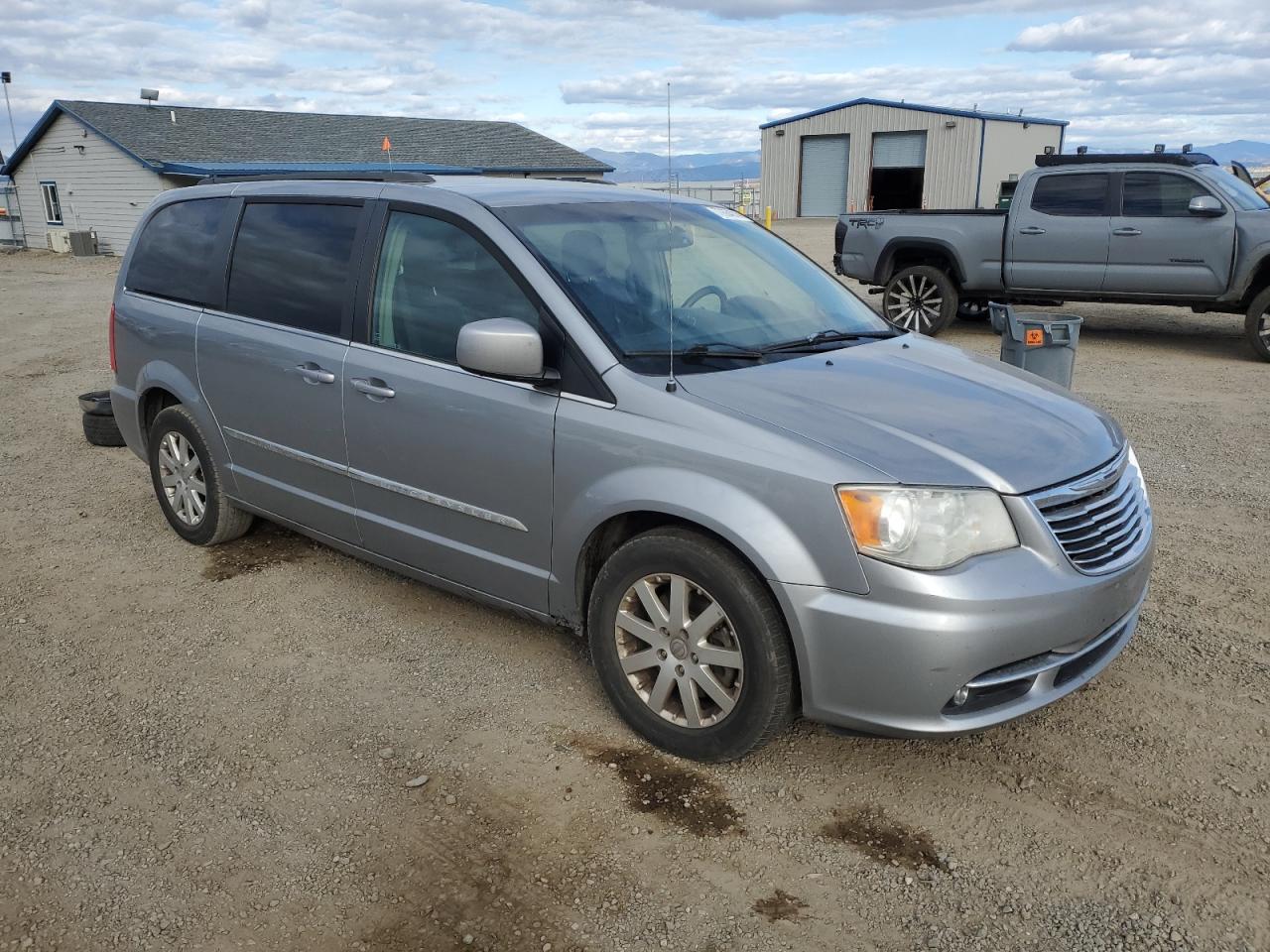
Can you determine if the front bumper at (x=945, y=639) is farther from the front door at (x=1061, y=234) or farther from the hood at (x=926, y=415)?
the front door at (x=1061, y=234)

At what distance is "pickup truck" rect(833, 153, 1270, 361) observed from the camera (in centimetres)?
1062

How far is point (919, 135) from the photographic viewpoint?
40.4 meters

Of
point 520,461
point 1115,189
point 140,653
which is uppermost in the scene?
point 1115,189

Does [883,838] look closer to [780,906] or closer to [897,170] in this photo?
[780,906]

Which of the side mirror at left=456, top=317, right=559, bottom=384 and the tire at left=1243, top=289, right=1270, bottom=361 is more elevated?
the side mirror at left=456, top=317, right=559, bottom=384

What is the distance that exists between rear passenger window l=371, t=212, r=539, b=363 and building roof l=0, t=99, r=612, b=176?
24.2 metres

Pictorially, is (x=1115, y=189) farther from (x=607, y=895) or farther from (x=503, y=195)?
(x=607, y=895)

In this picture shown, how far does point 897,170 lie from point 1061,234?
31.9 m

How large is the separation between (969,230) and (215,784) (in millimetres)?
10745

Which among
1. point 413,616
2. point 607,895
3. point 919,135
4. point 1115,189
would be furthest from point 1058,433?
point 919,135

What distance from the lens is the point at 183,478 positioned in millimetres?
5367

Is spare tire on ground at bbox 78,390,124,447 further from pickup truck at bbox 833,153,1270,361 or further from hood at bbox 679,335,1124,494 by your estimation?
pickup truck at bbox 833,153,1270,361

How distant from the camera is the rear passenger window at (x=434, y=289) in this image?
3.75 m

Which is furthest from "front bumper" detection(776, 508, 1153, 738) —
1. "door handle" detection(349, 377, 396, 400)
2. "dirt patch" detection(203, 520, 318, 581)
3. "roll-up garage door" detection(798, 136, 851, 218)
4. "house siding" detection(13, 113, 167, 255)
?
"roll-up garage door" detection(798, 136, 851, 218)
